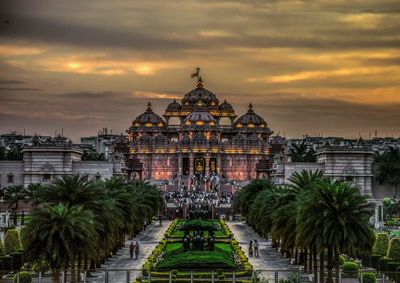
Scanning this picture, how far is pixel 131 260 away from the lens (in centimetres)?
6250

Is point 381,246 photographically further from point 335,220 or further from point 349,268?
point 335,220

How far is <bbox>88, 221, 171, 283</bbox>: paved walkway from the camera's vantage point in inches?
1992

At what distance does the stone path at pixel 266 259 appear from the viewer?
171 ft

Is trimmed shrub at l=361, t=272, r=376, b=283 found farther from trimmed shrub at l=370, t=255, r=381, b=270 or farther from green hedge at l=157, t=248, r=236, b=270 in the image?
trimmed shrub at l=370, t=255, r=381, b=270

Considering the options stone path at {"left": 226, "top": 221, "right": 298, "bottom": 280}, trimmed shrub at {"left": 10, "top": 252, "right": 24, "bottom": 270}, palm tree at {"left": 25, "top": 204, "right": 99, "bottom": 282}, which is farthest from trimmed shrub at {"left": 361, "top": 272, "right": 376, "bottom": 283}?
trimmed shrub at {"left": 10, "top": 252, "right": 24, "bottom": 270}

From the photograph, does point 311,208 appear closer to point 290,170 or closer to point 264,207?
point 264,207

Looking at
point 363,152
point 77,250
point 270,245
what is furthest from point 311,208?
point 363,152

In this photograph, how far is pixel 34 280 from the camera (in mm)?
46938

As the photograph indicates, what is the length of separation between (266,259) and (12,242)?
1631 cm

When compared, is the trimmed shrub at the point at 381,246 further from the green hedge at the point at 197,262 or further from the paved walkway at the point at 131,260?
the green hedge at the point at 197,262

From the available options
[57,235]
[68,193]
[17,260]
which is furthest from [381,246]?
[57,235]

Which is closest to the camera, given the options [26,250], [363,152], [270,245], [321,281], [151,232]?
[26,250]

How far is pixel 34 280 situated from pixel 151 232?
45.2m

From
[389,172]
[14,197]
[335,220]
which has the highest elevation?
[389,172]
